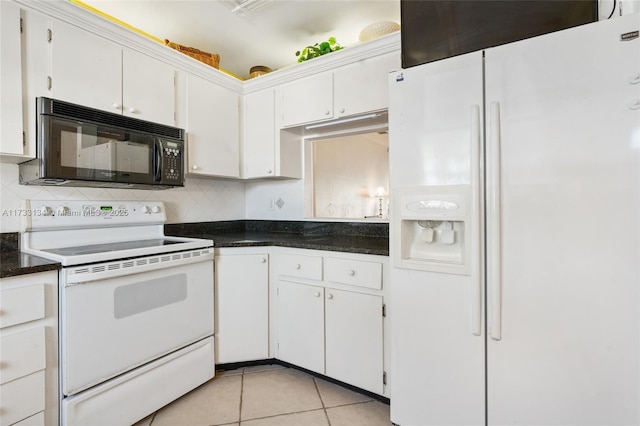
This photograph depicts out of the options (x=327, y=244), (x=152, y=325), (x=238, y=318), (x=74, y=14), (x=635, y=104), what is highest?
(x=74, y=14)

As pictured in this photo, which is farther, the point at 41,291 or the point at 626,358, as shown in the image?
the point at 41,291

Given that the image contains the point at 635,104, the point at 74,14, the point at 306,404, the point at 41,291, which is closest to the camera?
the point at 635,104

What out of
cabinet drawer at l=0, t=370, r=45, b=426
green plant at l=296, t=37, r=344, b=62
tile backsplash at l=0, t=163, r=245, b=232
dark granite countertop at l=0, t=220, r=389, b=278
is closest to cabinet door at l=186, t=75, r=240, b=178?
tile backsplash at l=0, t=163, r=245, b=232

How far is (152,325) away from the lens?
1561 mm

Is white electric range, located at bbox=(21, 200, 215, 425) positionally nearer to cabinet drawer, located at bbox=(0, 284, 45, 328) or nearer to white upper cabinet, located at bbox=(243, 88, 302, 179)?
cabinet drawer, located at bbox=(0, 284, 45, 328)

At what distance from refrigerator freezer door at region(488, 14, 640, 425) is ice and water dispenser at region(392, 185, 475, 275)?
0.11 meters

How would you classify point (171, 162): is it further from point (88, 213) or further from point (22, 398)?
point (22, 398)

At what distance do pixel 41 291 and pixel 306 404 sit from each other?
1.41m

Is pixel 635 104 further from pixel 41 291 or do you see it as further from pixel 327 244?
pixel 41 291

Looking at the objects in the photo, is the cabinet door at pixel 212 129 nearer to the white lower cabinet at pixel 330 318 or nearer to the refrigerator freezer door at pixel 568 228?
the white lower cabinet at pixel 330 318

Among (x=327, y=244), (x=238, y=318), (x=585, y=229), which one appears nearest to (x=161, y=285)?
(x=238, y=318)

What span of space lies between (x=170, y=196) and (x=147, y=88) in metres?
0.78

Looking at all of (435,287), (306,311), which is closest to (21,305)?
(306,311)

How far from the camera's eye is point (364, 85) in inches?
76.2
